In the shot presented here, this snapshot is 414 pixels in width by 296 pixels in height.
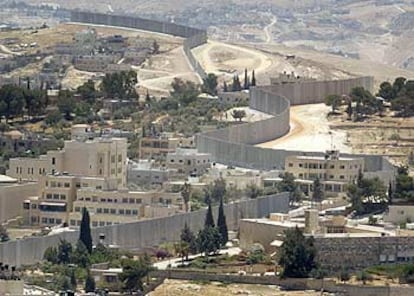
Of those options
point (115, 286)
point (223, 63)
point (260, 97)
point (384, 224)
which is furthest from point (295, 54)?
point (115, 286)

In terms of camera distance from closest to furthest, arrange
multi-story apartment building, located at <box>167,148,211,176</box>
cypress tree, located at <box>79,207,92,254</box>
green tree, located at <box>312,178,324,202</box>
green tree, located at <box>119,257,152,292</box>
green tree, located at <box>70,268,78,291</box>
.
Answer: green tree, located at <box>70,268,78,291</box>
green tree, located at <box>119,257,152,292</box>
cypress tree, located at <box>79,207,92,254</box>
green tree, located at <box>312,178,324,202</box>
multi-story apartment building, located at <box>167,148,211,176</box>

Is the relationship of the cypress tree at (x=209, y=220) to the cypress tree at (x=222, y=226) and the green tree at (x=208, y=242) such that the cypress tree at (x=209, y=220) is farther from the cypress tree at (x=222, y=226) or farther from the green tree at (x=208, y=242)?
the green tree at (x=208, y=242)

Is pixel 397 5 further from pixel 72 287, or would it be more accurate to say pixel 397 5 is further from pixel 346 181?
pixel 72 287

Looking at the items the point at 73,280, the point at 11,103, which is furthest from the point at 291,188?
the point at 11,103

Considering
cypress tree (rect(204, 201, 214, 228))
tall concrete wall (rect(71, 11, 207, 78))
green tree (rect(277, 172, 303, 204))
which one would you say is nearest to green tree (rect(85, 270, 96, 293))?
cypress tree (rect(204, 201, 214, 228))

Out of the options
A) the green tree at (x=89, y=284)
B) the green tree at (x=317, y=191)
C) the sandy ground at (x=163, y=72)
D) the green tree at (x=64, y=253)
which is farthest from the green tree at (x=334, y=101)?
the green tree at (x=89, y=284)

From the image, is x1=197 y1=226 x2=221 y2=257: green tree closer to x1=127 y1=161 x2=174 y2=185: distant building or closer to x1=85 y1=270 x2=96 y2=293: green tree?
x1=85 y1=270 x2=96 y2=293: green tree
